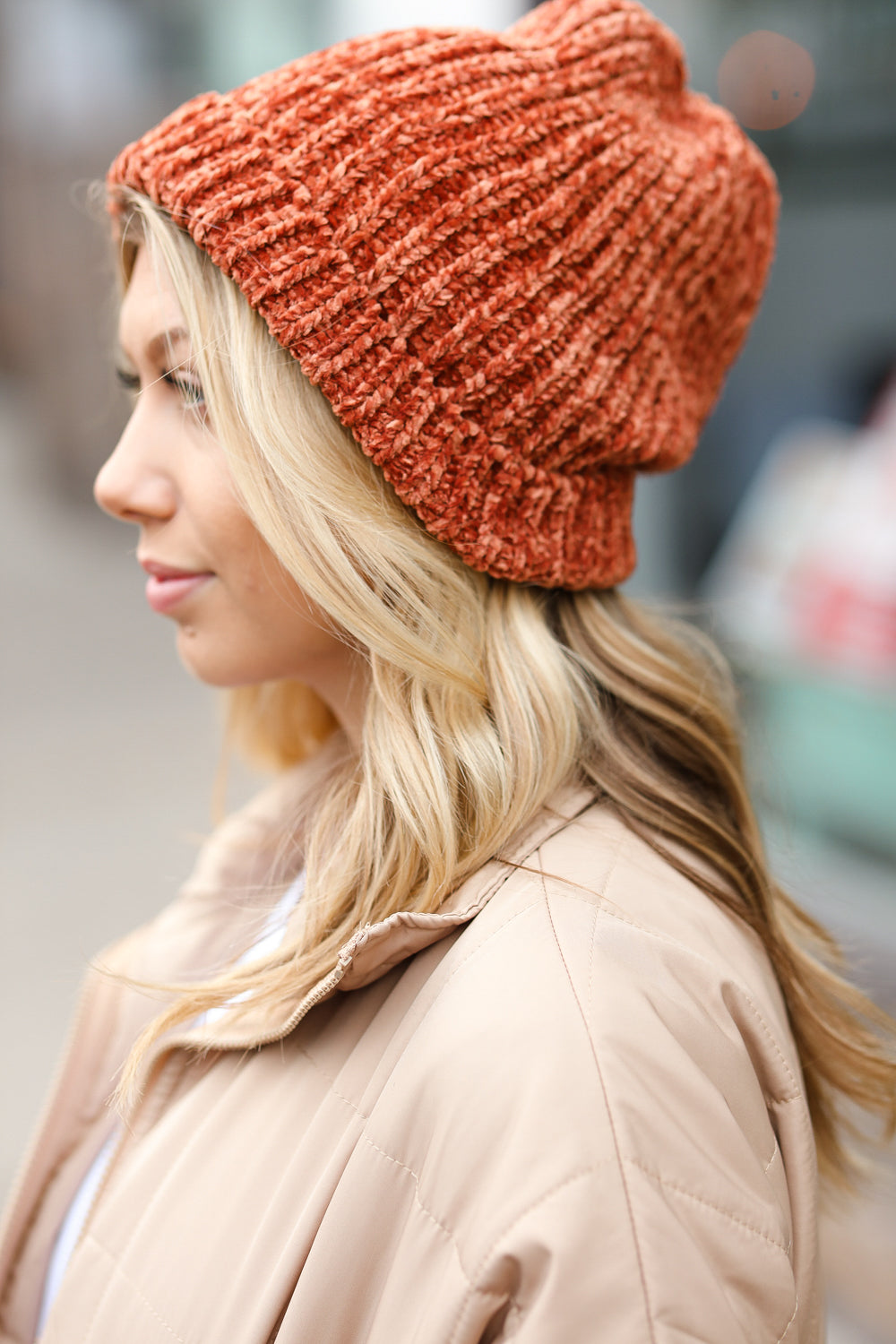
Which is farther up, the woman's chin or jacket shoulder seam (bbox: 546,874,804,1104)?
the woman's chin

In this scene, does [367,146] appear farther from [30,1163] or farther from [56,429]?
[56,429]

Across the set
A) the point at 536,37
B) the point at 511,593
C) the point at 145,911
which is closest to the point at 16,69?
the point at 145,911

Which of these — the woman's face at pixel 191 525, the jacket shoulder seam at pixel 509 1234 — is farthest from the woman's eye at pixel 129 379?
the jacket shoulder seam at pixel 509 1234

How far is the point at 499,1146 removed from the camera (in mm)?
728

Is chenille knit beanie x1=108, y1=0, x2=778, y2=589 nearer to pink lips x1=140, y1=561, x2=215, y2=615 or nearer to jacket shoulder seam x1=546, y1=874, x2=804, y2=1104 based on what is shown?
pink lips x1=140, y1=561, x2=215, y2=615

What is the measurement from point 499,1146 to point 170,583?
69cm

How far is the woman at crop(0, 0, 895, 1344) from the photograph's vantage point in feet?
2.49

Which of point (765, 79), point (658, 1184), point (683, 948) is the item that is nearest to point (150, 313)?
point (683, 948)

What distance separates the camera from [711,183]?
1.16 meters

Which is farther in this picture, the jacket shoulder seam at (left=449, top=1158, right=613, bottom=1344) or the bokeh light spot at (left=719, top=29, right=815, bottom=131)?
the bokeh light spot at (left=719, top=29, right=815, bottom=131)

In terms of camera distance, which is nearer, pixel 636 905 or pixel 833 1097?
pixel 636 905

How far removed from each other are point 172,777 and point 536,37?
3.21 m

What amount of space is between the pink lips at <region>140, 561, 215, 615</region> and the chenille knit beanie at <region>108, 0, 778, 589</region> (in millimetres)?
253

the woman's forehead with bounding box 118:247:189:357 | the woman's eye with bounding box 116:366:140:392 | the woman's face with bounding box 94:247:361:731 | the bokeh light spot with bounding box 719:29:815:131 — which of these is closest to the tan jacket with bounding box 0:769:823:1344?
the woman's face with bounding box 94:247:361:731
